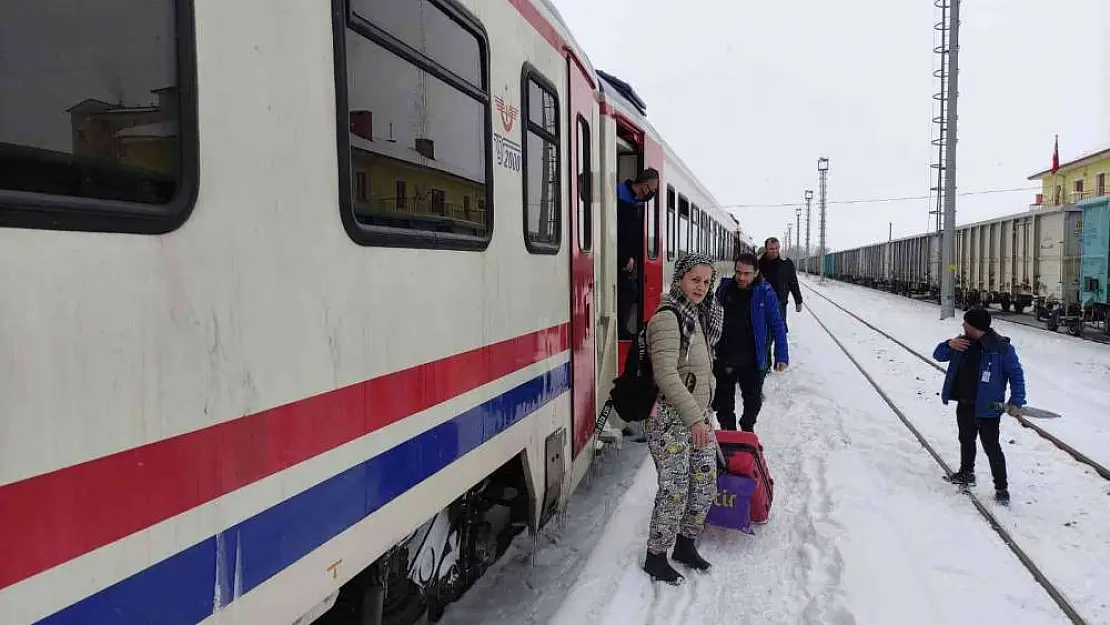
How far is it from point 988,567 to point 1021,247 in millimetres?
20586

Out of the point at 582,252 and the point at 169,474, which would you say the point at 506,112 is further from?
the point at 169,474

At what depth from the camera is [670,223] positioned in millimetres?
9867

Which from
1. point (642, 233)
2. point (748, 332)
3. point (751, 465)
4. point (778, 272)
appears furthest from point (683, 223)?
point (751, 465)

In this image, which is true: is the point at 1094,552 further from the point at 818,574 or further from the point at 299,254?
the point at 299,254

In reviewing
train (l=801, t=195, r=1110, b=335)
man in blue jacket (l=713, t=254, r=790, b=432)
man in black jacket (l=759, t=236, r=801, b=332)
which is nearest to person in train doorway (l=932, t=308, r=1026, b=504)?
man in blue jacket (l=713, t=254, r=790, b=432)

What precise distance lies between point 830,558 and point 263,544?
3691 mm

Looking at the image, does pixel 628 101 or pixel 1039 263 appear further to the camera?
pixel 1039 263

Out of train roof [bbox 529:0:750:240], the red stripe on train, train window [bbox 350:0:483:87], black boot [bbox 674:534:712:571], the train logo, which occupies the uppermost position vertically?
train roof [bbox 529:0:750:240]

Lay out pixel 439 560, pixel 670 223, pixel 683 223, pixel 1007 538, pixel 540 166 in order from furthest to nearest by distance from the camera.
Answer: pixel 683 223, pixel 670 223, pixel 1007 538, pixel 540 166, pixel 439 560

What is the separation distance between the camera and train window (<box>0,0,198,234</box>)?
1410 mm

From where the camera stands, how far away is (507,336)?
145 inches

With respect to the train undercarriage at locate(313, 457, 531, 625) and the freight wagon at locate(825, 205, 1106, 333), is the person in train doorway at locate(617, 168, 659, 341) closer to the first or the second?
the train undercarriage at locate(313, 457, 531, 625)

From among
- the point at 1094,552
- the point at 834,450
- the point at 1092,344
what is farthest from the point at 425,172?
the point at 1092,344

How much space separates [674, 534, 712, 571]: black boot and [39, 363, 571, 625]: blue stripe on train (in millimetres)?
1983
